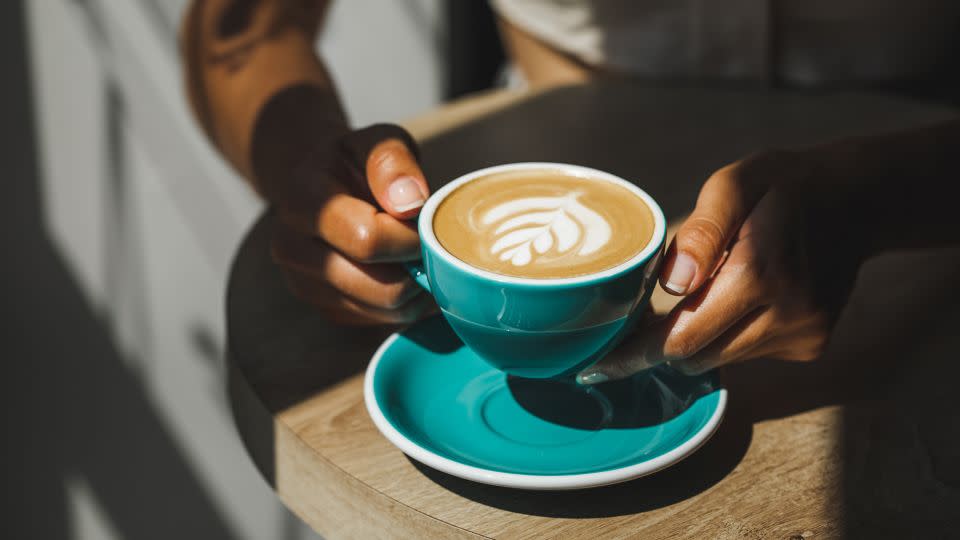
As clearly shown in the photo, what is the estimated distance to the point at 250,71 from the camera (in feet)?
3.95

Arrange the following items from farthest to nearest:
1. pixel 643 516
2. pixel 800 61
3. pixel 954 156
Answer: pixel 800 61, pixel 954 156, pixel 643 516

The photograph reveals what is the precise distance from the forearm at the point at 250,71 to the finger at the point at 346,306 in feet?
0.75

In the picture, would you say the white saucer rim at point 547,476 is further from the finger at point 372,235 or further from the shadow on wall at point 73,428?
the shadow on wall at point 73,428

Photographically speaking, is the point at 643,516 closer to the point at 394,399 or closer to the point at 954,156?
the point at 394,399

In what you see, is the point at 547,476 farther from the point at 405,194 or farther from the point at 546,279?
the point at 405,194

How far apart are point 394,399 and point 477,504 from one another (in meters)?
0.12

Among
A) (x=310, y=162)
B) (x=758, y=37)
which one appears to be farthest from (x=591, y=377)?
(x=758, y=37)

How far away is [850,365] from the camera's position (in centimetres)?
83

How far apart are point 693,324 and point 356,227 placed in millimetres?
288

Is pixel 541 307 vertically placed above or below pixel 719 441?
above

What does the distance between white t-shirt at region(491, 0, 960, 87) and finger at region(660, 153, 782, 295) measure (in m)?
0.66

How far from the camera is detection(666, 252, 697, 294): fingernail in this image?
2.28 feet

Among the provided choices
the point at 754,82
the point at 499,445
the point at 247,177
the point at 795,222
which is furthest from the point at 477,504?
the point at 754,82

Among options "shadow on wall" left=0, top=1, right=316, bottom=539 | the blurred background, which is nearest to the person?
the blurred background
